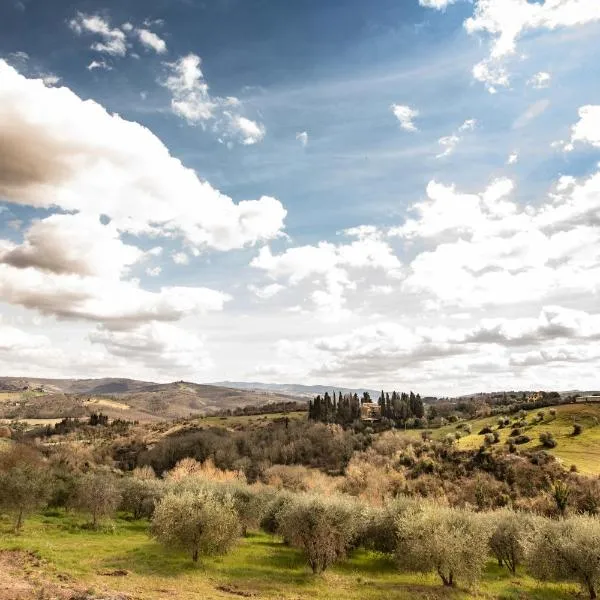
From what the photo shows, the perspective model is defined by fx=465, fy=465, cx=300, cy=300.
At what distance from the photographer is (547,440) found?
456ft

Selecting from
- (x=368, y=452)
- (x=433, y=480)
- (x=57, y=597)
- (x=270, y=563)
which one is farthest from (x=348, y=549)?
(x=368, y=452)

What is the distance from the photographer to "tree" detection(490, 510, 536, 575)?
63.0 meters

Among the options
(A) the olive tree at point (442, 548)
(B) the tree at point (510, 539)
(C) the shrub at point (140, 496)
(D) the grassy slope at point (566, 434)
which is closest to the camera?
(A) the olive tree at point (442, 548)

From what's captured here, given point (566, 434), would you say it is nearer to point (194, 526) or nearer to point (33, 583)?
point (194, 526)

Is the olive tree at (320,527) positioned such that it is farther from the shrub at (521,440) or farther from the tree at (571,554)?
the shrub at (521,440)

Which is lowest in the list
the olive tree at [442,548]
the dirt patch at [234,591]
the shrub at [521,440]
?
the dirt patch at [234,591]

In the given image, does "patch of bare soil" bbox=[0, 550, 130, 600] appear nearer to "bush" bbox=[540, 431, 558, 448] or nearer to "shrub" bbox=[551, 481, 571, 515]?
"shrub" bbox=[551, 481, 571, 515]

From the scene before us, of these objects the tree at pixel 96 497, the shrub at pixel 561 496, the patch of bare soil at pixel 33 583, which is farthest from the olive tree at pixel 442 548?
the shrub at pixel 561 496

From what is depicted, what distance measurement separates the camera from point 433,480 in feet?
428

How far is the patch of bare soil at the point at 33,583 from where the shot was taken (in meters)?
36.4

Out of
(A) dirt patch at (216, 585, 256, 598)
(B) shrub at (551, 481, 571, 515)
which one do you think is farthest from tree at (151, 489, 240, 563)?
(B) shrub at (551, 481, 571, 515)

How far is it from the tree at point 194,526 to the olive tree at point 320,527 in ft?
26.7

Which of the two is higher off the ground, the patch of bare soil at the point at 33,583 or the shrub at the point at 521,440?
the shrub at the point at 521,440

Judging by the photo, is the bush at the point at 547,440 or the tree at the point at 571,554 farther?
the bush at the point at 547,440
